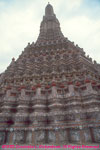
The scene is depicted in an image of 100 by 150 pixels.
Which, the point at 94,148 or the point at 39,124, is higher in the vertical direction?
the point at 39,124

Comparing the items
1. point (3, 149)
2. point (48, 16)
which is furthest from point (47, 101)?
point (48, 16)

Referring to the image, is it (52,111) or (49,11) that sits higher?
(49,11)

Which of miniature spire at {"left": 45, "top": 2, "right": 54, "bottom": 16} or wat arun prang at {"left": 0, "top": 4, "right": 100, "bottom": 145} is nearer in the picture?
wat arun prang at {"left": 0, "top": 4, "right": 100, "bottom": 145}

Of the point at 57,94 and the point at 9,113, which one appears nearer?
the point at 9,113

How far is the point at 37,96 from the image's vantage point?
1153cm

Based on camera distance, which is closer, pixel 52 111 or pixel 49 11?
pixel 52 111

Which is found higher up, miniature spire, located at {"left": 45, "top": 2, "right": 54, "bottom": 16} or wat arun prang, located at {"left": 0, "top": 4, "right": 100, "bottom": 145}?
miniature spire, located at {"left": 45, "top": 2, "right": 54, "bottom": 16}

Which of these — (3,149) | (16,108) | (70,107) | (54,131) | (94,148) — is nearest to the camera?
(94,148)

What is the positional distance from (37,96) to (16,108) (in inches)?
115

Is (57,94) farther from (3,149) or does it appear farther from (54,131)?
(3,149)

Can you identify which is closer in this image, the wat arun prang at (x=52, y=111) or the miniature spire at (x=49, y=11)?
the wat arun prang at (x=52, y=111)

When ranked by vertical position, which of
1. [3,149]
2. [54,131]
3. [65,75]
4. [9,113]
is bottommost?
[3,149]

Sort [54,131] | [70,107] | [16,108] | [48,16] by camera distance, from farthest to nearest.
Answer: [48,16]
[16,108]
[70,107]
[54,131]

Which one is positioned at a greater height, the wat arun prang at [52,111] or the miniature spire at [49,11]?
the miniature spire at [49,11]
